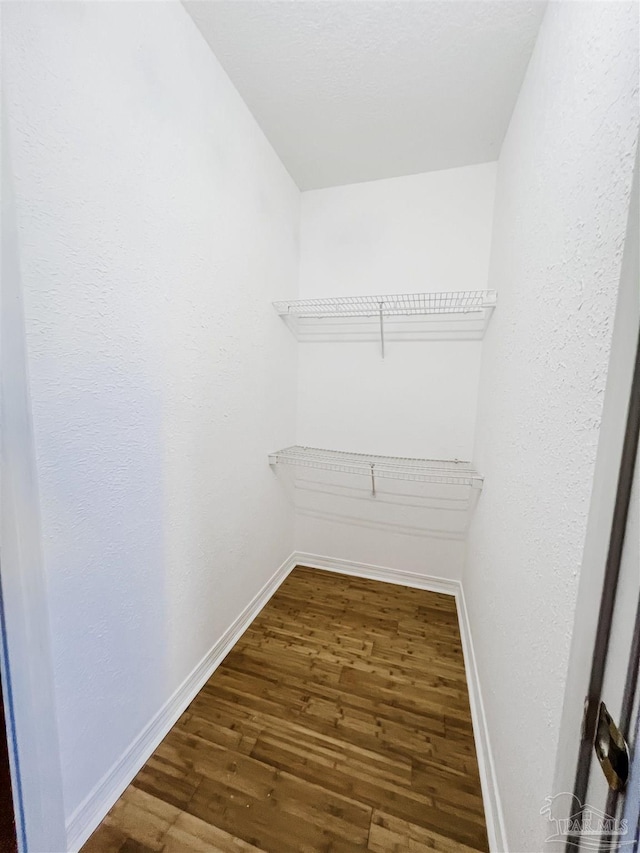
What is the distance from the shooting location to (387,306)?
1919mm

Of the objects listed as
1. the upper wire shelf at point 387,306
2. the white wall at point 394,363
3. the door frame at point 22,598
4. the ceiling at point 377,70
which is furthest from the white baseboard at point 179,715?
the ceiling at point 377,70

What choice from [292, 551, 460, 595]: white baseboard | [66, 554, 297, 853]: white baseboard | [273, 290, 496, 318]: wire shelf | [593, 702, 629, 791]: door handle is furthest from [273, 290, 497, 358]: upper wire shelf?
[66, 554, 297, 853]: white baseboard

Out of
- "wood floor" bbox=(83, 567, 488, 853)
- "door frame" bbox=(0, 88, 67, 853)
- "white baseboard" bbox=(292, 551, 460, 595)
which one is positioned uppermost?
"door frame" bbox=(0, 88, 67, 853)

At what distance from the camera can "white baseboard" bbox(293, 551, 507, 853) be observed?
35.2 inches

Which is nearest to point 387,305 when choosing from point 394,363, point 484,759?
point 394,363

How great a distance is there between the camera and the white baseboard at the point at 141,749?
87cm

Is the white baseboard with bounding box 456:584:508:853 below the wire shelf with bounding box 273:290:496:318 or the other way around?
below

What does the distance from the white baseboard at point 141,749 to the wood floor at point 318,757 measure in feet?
0.09

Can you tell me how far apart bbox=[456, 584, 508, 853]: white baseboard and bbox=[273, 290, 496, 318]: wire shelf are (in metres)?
1.68

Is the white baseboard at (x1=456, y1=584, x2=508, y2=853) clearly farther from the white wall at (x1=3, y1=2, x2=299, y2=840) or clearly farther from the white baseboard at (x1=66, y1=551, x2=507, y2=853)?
the white wall at (x1=3, y1=2, x2=299, y2=840)

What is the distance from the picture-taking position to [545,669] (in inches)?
25.7

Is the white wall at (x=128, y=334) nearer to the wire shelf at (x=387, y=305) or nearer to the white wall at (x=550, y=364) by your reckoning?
the wire shelf at (x=387, y=305)

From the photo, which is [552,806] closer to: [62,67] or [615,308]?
[615,308]

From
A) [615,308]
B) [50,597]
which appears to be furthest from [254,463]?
[615,308]
